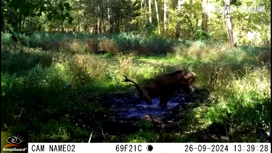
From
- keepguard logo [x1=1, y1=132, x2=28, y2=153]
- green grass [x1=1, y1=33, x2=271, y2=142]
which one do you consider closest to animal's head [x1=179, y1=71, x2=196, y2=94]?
green grass [x1=1, y1=33, x2=271, y2=142]

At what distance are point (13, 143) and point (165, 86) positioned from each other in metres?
5.09

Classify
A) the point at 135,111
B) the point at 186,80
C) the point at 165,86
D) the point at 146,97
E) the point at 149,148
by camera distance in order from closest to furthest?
1. the point at 149,148
2. the point at 146,97
3. the point at 135,111
4. the point at 165,86
5. the point at 186,80

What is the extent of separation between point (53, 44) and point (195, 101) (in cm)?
1263

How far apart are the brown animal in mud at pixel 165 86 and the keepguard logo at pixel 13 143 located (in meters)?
3.83

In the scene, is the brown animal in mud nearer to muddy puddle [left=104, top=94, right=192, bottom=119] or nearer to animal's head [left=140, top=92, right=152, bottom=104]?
animal's head [left=140, top=92, right=152, bottom=104]

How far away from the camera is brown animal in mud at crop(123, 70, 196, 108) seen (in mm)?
7992

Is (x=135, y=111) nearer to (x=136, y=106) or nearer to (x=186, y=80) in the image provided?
(x=136, y=106)

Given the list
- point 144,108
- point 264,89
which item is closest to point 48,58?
point 144,108

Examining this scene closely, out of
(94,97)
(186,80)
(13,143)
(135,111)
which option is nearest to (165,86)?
(186,80)

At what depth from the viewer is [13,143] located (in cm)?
370

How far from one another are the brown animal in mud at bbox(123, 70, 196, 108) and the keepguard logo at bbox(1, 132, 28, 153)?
3830mm

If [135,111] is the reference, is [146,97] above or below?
above

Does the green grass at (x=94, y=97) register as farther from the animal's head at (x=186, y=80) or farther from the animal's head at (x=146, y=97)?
the animal's head at (x=146, y=97)

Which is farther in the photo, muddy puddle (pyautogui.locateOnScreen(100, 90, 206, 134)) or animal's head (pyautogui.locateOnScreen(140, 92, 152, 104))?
animal's head (pyautogui.locateOnScreen(140, 92, 152, 104))
